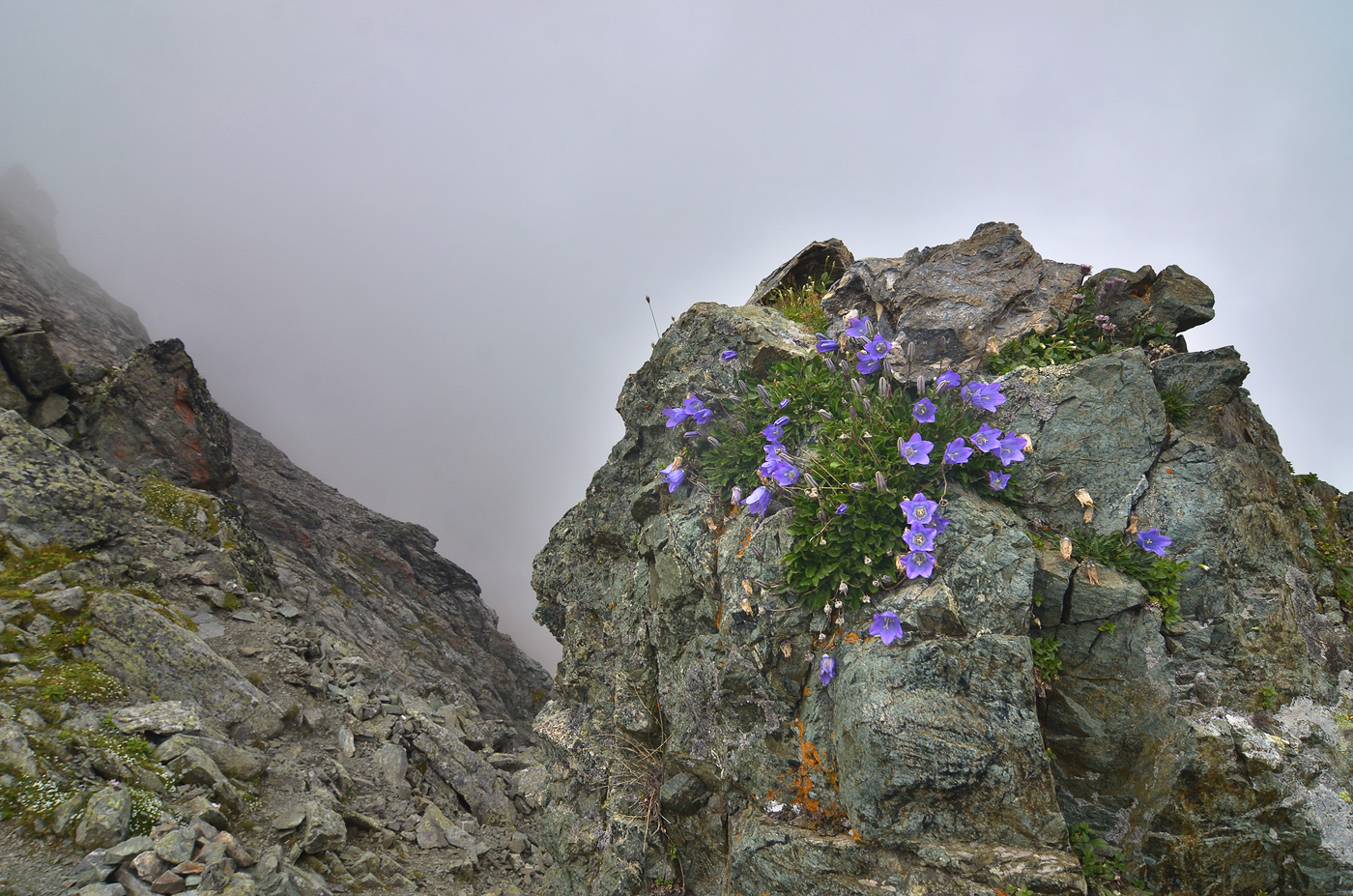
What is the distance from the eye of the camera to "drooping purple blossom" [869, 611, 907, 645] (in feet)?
Result: 15.4

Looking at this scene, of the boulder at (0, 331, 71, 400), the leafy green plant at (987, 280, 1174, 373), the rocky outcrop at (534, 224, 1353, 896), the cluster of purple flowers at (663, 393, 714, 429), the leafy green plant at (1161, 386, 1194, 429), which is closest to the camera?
the rocky outcrop at (534, 224, 1353, 896)

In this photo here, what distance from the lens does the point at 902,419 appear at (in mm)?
5773

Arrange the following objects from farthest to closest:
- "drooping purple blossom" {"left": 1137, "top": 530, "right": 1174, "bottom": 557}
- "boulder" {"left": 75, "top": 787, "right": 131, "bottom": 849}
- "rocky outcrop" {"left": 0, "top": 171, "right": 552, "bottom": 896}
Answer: "rocky outcrop" {"left": 0, "top": 171, "right": 552, "bottom": 896}
"boulder" {"left": 75, "top": 787, "right": 131, "bottom": 849}
"drooping purple blossom" {"left": 1137, "top": 530, "right": 1174, "bottom": 557}

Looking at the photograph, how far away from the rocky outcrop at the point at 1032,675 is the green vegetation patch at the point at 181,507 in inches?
698

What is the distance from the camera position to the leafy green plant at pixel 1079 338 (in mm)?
6344

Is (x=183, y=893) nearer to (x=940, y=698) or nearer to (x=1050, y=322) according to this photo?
(x=940, y=698)

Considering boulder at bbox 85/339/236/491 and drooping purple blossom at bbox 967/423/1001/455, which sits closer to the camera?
drooping purple blossom at bbox 967/423/1001/455

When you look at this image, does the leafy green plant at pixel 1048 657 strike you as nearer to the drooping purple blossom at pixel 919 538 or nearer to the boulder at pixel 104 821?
the drooping purple blossom at pixel 919 538

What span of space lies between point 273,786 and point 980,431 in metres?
13.6

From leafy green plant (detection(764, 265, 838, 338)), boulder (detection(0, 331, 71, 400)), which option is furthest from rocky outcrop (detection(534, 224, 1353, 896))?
boulder (detection(0, 331, 71, 400))

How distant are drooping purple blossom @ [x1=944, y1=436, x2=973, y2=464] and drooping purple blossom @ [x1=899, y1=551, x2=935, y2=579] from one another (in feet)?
3.10

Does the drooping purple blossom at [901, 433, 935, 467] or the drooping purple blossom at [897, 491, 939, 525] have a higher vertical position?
the drooping purple blossom at [901, 433, 935, 467]

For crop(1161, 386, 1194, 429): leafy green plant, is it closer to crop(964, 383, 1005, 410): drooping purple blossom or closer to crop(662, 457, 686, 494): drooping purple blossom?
crop(964, 383, 1005, 410): drooping purple blossom

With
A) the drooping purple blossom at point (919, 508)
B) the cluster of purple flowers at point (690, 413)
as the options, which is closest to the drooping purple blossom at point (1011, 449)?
the drooping purple blossom at point (919, 508)
